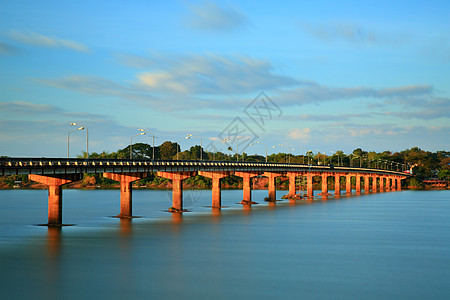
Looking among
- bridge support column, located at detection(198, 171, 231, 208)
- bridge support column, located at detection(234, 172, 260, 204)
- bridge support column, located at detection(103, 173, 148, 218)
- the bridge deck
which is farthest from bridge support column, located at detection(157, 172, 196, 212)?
bridge support column, located at detection(234, 172, 260, 204)

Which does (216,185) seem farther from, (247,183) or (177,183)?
(177,183)

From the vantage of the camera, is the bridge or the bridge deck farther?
the bridge

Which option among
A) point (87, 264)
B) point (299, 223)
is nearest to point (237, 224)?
point (299, 223)

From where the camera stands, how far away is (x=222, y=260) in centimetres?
5250

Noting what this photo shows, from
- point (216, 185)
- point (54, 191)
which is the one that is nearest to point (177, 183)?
point (216, 185)

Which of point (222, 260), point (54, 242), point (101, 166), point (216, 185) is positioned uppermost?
point (101, 166)

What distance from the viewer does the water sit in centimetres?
3978

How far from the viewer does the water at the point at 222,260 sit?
131 feet

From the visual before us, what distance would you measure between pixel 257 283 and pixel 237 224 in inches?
1726

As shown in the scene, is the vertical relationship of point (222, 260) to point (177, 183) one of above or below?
below

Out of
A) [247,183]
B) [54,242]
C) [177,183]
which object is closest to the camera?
[54,242]

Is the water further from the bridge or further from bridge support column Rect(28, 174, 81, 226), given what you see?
the bridge

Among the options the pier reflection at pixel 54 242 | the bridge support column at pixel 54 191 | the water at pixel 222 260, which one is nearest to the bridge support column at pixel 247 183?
the water at pixel 222 260

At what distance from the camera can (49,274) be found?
44.5 m
